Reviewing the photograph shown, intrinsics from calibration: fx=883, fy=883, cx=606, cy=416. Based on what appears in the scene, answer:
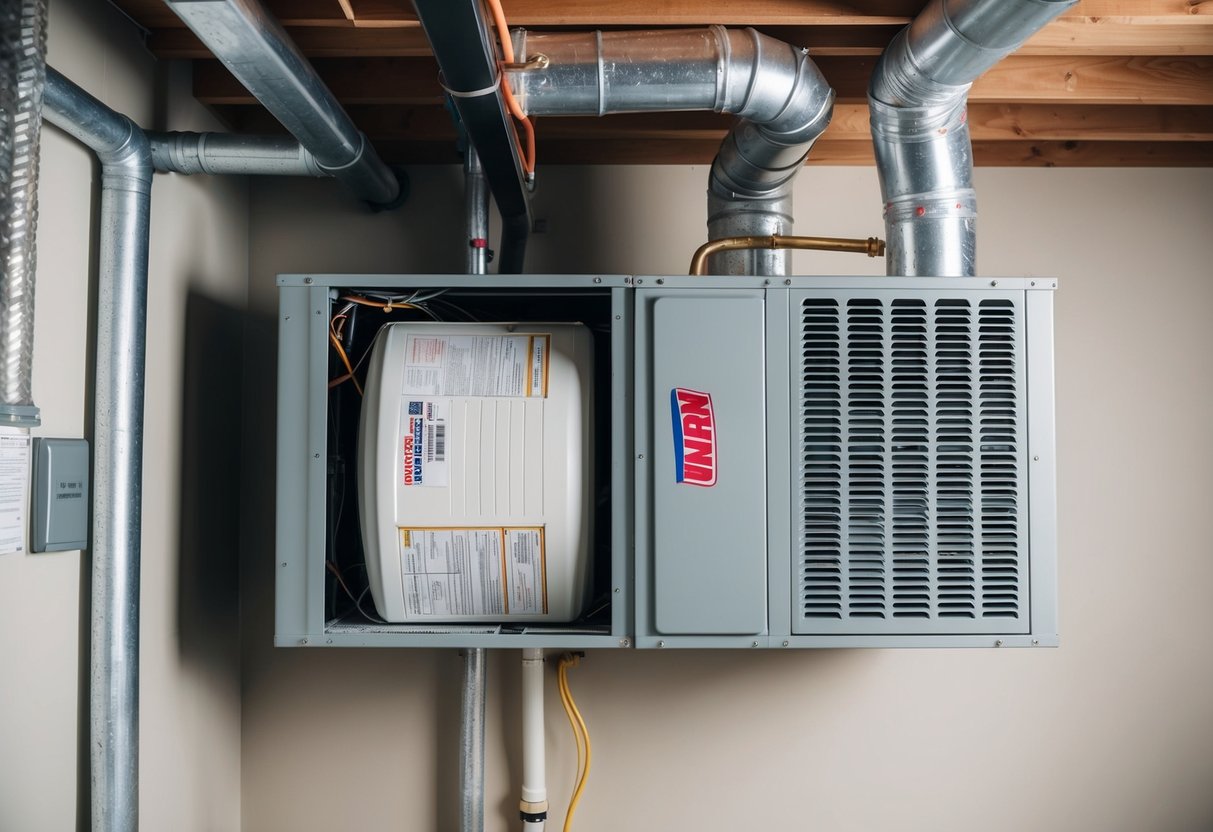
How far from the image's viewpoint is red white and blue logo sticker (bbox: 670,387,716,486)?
158 centimetres

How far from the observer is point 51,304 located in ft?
4.68

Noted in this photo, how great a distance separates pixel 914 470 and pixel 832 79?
2.83ft

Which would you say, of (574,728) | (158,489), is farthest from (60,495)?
(574,728)

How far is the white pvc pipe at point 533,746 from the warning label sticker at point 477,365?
0.71 meters

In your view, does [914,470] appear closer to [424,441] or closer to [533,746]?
[424,441]

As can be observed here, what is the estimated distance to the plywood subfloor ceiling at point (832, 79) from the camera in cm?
157

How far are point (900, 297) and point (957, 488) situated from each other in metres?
0.36

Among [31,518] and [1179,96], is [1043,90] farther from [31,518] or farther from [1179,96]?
[31,518]

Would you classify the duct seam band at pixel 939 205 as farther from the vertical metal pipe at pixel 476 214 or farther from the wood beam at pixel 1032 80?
the vertical metal pipe at pixel 476 214

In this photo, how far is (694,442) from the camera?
1.58 meters

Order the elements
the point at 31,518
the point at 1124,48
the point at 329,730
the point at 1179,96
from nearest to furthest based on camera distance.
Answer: the point at 31,518
the point at 1124,48
the point at 1179,96
the point at 329,730

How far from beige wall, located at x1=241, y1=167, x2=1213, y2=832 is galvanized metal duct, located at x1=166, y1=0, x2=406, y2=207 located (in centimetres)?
39

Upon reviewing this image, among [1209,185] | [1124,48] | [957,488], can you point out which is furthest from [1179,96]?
[957,488]

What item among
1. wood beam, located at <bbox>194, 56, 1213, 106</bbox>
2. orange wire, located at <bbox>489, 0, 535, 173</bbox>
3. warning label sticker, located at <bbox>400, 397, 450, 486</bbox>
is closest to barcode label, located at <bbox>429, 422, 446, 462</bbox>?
warning label sticker, located at <bbox>400, 397, 450, 486</bbox>
